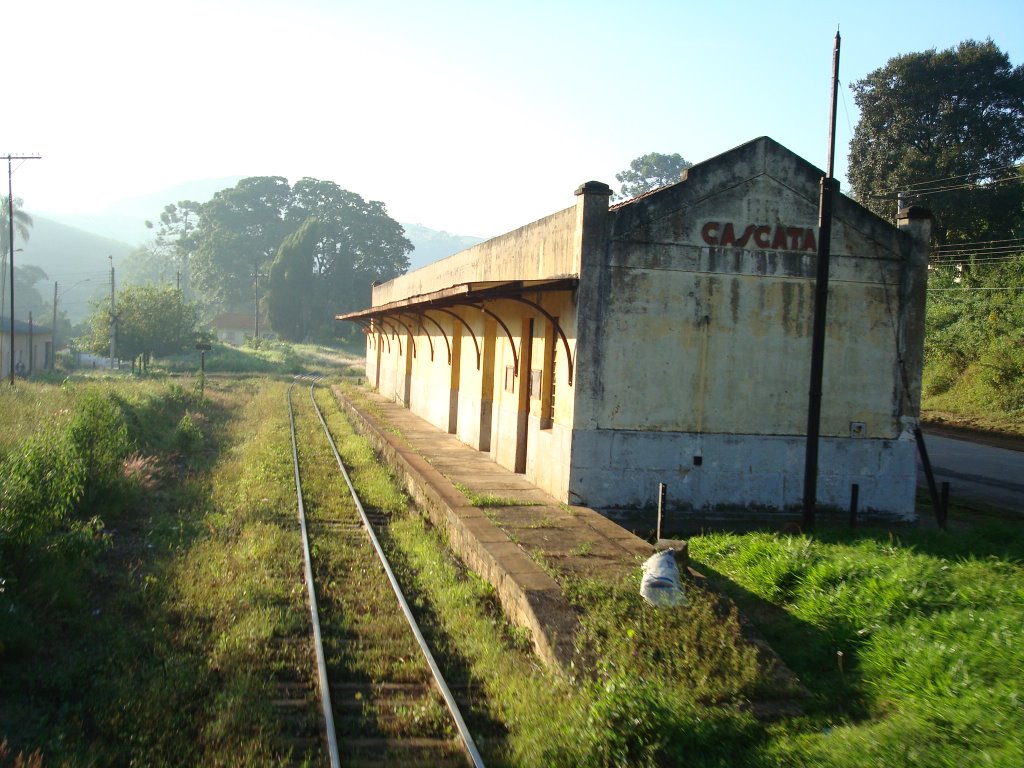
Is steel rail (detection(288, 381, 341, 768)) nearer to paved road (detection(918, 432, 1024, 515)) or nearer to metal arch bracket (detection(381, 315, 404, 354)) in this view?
paved road (detection(918, 432, 1024, 515))

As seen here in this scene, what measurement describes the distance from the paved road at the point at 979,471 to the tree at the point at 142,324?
41354 millimetres

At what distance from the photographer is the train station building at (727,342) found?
11344 millimetres

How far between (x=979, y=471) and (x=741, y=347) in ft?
29.6

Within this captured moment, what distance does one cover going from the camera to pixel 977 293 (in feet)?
108

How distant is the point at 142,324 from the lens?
51.8 m

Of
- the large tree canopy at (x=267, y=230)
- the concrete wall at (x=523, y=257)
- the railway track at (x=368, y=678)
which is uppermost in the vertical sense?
the large tree canopy at (x=267, y=230)

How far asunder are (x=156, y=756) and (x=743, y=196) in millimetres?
9276

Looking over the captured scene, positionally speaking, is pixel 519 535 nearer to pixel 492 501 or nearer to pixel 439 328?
pixel 492 501

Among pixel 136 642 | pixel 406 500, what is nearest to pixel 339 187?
pixel 406 500

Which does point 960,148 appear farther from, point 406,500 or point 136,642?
point 136,642

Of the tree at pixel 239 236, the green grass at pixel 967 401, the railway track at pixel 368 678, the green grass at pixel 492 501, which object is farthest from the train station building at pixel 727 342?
the tree at pixel 239 236

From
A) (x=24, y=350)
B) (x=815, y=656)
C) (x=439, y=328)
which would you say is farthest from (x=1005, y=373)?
(x=24, y=350)

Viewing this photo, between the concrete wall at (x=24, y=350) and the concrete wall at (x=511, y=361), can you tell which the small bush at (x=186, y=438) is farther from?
the concrete wall at (x=24, y=350)

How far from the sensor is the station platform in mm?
7285
